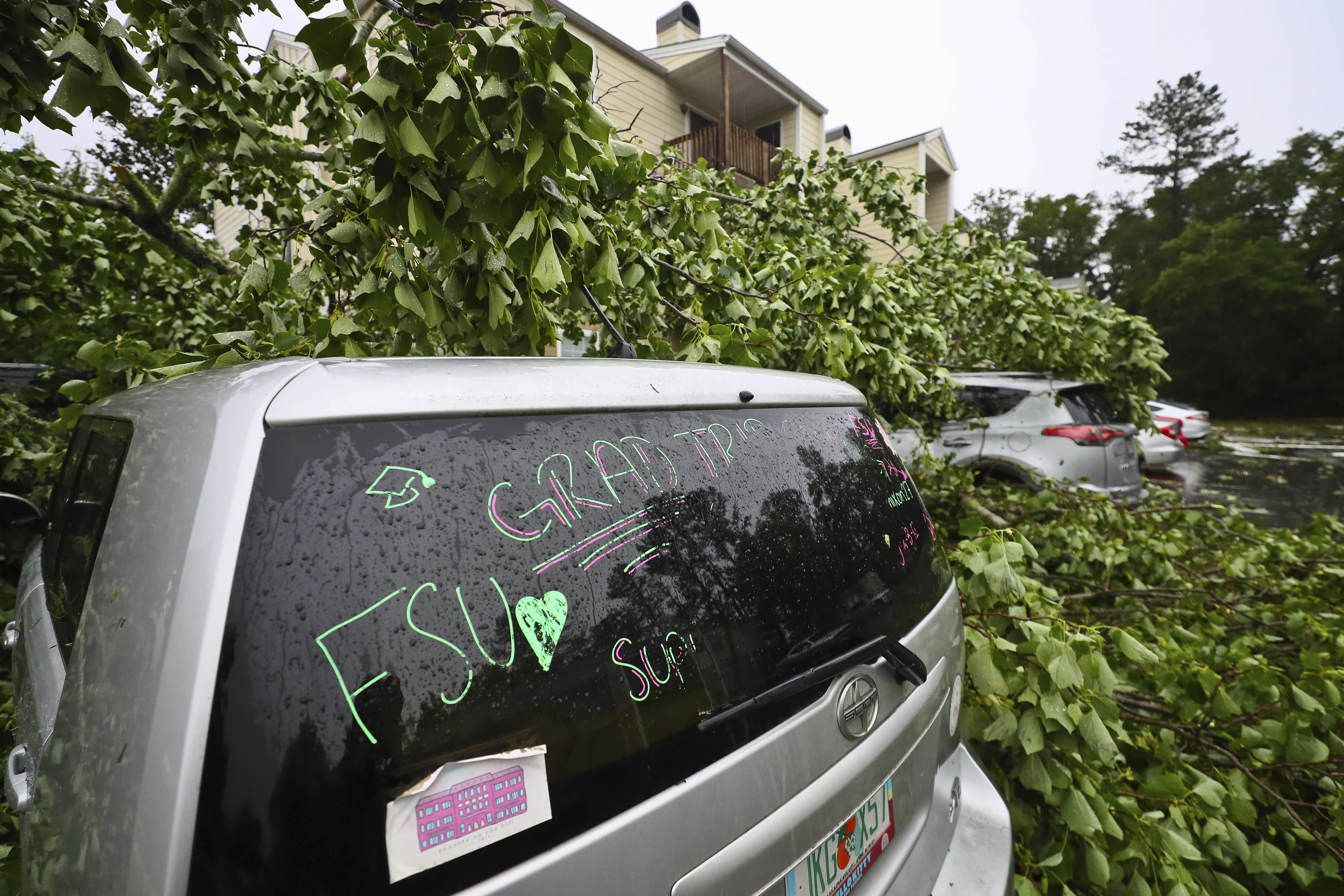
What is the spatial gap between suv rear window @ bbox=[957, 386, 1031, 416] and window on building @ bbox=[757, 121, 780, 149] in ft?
40.1

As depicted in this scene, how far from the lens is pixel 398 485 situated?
980 millimetres

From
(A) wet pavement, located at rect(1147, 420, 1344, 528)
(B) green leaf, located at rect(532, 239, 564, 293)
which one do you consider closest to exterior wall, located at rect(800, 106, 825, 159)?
(A) wet pavement, located at rect(1147, 420, 1344, 528)

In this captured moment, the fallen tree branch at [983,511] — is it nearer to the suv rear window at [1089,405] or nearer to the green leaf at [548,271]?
the suv rear window at [1089,405]

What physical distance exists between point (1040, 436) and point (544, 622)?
653cm

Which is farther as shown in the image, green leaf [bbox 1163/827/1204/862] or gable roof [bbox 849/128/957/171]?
gable roof [bbox 849/128/957/171]

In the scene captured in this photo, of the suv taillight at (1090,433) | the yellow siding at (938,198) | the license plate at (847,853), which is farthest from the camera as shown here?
the yellow siding at (938,198)

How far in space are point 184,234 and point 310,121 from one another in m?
2.67

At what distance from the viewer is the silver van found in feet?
2.57

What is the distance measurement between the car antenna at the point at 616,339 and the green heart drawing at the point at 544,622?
2.87 feet

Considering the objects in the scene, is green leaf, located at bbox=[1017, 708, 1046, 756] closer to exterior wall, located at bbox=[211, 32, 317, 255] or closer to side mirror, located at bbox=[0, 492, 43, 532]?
side mirror, located at bbox=[0, 492, 43, 532]

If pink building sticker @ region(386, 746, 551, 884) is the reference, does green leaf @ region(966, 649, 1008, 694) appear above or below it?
below

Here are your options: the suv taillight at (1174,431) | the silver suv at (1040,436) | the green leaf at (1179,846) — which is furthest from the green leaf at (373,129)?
the suv taillight at (1174,431)

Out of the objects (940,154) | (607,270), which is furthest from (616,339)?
(940,154)

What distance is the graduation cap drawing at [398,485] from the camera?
963 millimetres
